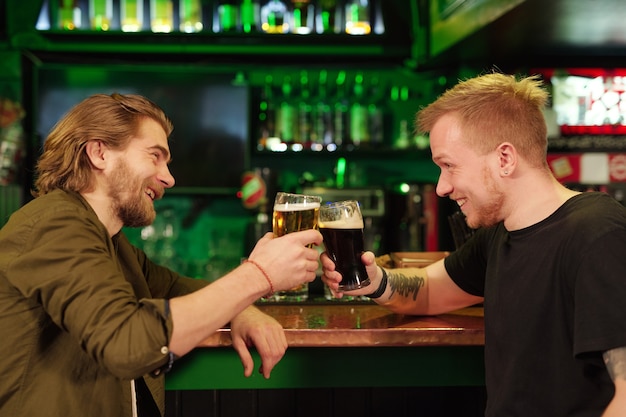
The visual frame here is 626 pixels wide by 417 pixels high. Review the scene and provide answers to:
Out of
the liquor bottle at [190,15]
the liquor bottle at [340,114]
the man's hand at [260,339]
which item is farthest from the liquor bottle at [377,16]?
the man's hand at [260,339]

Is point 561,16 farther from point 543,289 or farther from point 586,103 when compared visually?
point 543,289

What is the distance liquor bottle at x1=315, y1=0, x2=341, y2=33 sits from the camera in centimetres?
493

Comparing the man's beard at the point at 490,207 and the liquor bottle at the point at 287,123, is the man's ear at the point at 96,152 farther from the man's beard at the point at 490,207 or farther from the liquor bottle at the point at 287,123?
the liquor bottle at the point at 287,123

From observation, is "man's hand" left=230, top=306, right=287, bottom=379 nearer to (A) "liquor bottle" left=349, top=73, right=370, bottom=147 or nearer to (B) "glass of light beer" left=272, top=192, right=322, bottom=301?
(B) "glass of light beer" left=272, top=192, right=322, bottom=301

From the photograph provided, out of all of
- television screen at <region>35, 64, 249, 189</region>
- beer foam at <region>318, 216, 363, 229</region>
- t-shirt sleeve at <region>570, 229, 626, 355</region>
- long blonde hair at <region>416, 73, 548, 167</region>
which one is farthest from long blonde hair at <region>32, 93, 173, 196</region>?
television screen at <region>35, 64, 249, 189</region>

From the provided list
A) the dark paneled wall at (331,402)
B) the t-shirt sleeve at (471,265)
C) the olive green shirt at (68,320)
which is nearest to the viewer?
the olive green shirt at (68,320)

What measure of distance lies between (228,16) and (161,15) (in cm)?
47

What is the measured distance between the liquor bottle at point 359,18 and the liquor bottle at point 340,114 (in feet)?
1.04

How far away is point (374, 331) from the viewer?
76.2 inches

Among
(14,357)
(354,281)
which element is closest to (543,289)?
(354,281)

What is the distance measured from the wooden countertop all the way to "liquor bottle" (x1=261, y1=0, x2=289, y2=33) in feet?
10.4

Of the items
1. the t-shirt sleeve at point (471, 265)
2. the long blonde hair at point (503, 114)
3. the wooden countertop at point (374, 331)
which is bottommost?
the wooden countertop at point (374, 331)

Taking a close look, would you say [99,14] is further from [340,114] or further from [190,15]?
[340,114]

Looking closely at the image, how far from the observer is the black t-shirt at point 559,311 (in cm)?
144
